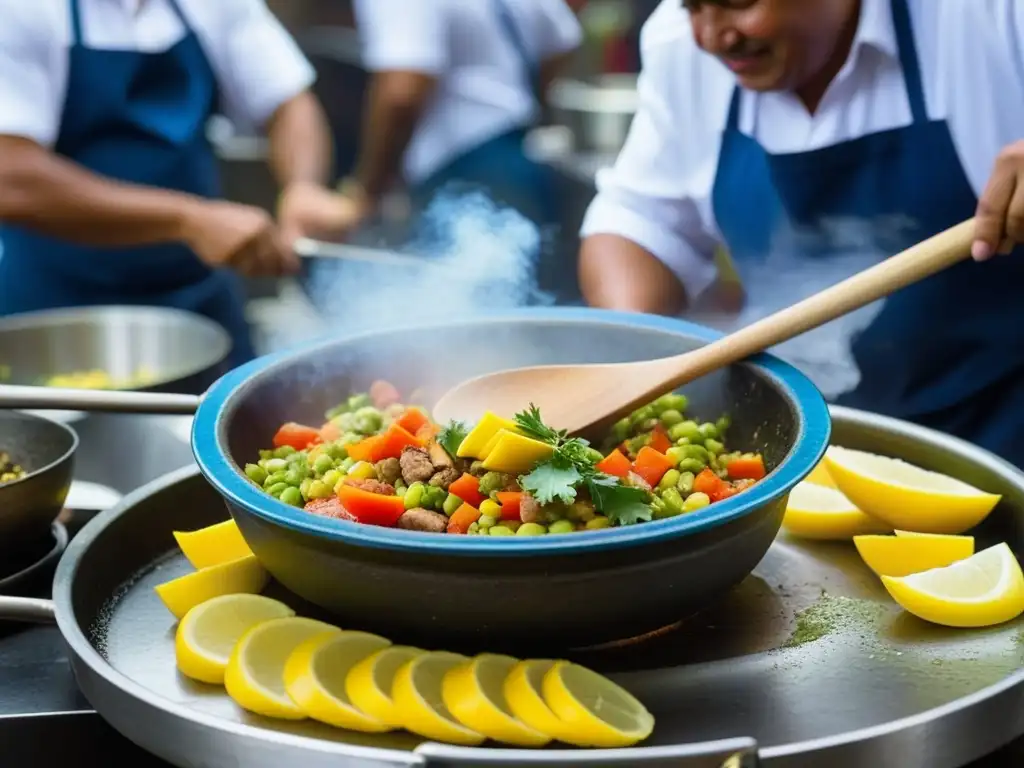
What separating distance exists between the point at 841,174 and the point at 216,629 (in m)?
1.49

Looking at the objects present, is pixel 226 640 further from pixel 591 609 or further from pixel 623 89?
pixel 623 89

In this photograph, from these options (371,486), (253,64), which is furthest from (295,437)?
(253,64)

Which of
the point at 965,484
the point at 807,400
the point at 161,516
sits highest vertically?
the point at 807,400

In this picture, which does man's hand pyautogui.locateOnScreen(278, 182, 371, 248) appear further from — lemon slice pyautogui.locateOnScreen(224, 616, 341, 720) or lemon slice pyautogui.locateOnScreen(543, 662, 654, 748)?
lemon slice pyautogui.locateOnScreen(543, 662, 654, 748)

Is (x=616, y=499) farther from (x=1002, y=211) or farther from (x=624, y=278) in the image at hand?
(x=624, y=278)

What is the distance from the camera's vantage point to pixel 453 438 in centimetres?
135

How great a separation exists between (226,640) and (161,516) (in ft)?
1.18

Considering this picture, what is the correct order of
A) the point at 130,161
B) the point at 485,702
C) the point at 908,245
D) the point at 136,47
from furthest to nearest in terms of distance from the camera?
the point at 130,161 < the point at 136,47 < the point at 908,245 < the point at 485,702

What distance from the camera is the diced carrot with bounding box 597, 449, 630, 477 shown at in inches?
52.2

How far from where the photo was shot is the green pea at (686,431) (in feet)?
4.76

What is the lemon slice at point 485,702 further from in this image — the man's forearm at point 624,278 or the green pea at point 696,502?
the man's forearm at point 624,278

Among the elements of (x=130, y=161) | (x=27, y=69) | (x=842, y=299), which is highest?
(x=27, y=69)

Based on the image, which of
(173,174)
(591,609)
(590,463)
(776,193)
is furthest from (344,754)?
(173,174)

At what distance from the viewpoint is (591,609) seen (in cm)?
113
